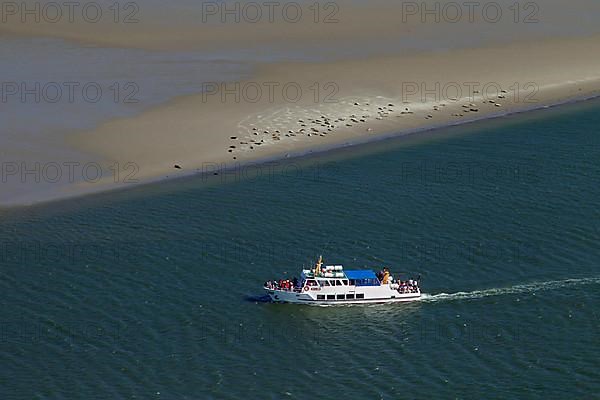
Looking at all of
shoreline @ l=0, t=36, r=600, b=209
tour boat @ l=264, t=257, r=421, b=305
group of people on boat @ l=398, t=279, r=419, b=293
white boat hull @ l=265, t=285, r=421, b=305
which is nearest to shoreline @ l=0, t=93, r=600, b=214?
shoreline @ l=0, t=36, r=600, b=209

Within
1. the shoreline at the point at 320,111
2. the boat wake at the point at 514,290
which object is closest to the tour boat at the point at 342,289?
the boat wake at the point at 514,290

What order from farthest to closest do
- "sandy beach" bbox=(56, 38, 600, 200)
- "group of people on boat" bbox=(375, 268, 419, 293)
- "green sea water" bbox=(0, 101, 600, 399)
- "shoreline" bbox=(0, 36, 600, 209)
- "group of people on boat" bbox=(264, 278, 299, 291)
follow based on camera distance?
"sandy beach" bbox=(56, 38, 600, 200) → "shoreline" bbox=(0, 36, 600, 209) → "group of people on boat" bbox=(264, 278, 299, 291) → "group of people on boat" bbox=(375, 268, 419, 293) → "green sea water" bbox=(0, 101, 600, 399)

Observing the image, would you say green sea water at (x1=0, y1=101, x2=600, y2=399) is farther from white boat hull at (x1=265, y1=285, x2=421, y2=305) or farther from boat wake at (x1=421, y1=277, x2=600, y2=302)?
white boat hull at (x1=265, y1=285, x2=421, y2=305)

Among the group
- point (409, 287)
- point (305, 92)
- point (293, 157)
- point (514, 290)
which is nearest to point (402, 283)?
point (409, 287)

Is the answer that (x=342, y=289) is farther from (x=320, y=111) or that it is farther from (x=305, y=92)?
(x=305, y=92)

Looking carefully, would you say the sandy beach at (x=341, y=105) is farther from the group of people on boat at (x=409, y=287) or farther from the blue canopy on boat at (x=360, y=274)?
the group of people on boat at (x=409, y=287)

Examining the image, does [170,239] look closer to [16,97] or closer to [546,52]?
[16,97]
